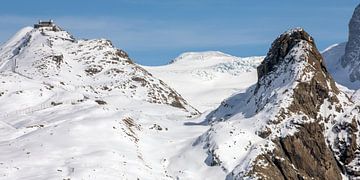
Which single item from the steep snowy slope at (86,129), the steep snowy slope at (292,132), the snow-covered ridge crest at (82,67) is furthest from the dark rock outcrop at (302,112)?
the snow-covered ridge crest at (82,67)

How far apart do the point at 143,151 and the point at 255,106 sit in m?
12.9

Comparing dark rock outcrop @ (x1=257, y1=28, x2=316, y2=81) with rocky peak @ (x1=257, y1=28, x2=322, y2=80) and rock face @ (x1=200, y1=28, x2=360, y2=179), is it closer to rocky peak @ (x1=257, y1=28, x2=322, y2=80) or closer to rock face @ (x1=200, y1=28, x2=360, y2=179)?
rocky peak @ (x1=257, y1=28, x2=322, y2=80)

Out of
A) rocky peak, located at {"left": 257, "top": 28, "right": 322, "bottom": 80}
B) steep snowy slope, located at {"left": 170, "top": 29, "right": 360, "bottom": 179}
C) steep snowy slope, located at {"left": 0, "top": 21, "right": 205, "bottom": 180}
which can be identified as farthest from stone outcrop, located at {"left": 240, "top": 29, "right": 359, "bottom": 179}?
steep snowy slope, located at {"left": 0, "top": 21, "right": 205, "bottom": 180}

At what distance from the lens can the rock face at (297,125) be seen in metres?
51.2

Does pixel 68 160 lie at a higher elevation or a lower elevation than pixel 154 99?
higher

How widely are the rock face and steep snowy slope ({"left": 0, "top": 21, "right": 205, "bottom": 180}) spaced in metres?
6.32

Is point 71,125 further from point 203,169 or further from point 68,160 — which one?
point 203,169

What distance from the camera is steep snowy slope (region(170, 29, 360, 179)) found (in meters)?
51.3

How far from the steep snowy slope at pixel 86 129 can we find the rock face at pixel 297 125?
6.32 m

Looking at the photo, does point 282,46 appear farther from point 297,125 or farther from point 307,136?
point 307,136

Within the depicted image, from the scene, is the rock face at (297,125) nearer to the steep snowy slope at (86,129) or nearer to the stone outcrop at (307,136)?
the stone outcrop at (307,136)

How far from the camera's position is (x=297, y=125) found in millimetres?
54875

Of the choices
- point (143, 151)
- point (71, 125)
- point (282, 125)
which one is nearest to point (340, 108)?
point (282, 125)

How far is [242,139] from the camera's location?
176 ft
